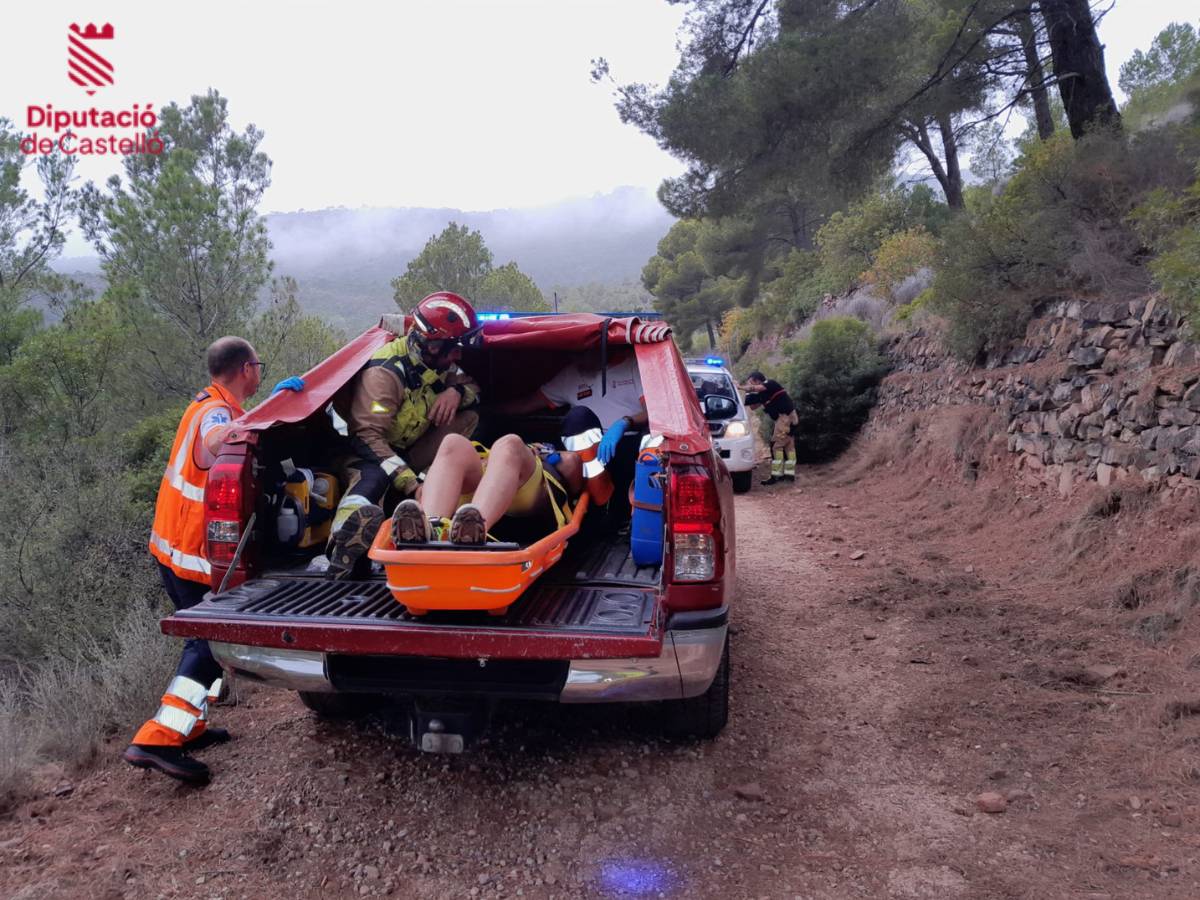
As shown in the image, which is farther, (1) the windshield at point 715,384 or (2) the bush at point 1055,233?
(1) the windshield at point 715,384

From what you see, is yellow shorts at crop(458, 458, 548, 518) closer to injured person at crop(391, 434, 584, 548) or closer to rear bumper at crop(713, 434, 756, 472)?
injured person at crop(391, 434, 584, 548)

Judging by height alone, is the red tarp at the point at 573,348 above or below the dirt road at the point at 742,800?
above

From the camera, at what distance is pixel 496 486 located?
3.44m

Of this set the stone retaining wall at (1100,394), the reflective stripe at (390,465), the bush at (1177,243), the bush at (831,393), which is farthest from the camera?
the bush at (831,393)

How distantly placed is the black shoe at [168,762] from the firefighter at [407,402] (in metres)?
1.13

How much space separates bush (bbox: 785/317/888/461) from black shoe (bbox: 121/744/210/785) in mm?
11843

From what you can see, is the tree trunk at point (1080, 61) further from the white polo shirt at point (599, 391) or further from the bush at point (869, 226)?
the bush at point (869, 226)

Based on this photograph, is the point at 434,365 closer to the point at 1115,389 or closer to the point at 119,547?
the point at 119,547

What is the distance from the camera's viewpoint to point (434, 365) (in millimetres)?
4289

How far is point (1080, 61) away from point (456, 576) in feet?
33.4

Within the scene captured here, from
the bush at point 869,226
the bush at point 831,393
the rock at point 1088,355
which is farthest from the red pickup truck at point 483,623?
the bush at point 869,226

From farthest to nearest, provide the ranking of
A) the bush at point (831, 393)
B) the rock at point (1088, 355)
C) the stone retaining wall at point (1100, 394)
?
the bush at point (831, 393) → the rock at point (1088, 355) → the stone retaining wall at point (1100, 394)

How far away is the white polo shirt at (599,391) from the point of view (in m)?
Answer: 4.89

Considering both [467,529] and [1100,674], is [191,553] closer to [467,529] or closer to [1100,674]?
[467,529]
